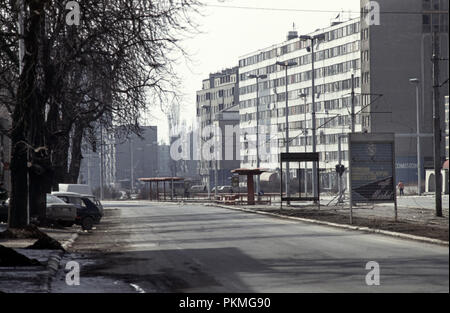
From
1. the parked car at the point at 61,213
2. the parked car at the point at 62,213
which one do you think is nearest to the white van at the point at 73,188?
the parked car at the point at 61,213

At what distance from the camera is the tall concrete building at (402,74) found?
10850cm

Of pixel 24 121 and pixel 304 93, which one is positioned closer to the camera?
pixel 24 121

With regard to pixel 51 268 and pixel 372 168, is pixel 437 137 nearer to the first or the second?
pixel 372 168

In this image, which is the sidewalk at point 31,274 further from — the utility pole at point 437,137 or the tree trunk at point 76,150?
the utility pole at point 437,137

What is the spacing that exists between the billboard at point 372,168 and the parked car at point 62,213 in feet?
43.1

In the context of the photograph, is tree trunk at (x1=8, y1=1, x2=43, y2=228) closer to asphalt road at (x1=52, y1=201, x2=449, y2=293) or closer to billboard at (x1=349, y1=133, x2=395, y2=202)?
asphalt road at (x1=52, y1=201, x2=449, y2=293)

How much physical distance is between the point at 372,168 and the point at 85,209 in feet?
47.7

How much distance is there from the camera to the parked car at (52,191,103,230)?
38094mm

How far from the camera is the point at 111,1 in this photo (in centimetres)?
2103

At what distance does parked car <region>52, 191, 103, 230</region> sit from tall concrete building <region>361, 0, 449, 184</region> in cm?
7168

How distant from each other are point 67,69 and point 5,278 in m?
14.2

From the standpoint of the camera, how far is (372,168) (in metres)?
29.5

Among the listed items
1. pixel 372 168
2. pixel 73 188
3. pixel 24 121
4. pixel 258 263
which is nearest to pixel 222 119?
pixel 73 188
